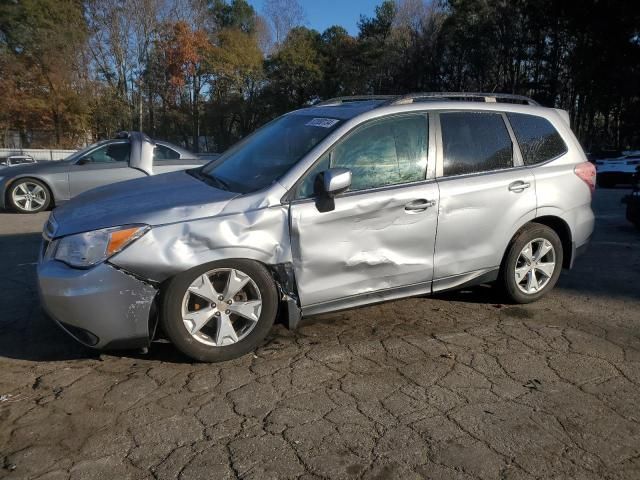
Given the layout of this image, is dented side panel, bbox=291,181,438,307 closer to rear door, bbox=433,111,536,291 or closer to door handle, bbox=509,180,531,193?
rear door, bbox=433,111,536,291

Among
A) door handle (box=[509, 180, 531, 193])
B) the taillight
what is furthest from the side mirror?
the taillight

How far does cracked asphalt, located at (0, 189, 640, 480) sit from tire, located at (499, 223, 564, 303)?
9.9 inches

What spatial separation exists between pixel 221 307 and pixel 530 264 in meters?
2.74

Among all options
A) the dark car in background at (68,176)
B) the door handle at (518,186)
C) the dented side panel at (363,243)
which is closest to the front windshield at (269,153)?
the dented side panel at (363,243)

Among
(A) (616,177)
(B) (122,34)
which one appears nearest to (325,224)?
(A) (616,177)

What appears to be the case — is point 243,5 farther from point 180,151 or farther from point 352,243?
point 352,243

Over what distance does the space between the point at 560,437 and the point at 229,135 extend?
5194cm

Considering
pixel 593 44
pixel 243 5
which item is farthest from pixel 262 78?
pixel 593 44

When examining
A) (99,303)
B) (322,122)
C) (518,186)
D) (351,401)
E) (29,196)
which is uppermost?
(322,122)

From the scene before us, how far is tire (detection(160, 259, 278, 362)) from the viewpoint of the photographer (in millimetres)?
3439

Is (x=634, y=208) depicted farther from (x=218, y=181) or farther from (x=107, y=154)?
(x=107, y=154)

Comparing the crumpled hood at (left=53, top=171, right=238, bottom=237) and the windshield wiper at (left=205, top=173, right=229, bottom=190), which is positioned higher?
the windshield wiper at (left=205, top=173, right=229, bottom=190)

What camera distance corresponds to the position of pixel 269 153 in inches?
170

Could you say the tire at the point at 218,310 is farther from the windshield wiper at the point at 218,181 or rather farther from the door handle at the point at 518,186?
the door handle at the point at 518,186
